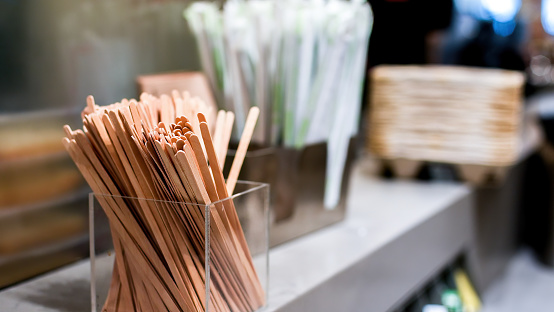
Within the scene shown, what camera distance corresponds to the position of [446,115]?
5.64 feet

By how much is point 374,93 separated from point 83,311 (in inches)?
46.1

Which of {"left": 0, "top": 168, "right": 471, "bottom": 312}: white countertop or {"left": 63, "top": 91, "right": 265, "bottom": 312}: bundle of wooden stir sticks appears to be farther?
{"left": 0, "top": 168, "right": 471, "bottom": 312}: white countertop

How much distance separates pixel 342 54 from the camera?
116 cm

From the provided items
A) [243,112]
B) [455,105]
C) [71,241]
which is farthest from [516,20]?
[71,241]

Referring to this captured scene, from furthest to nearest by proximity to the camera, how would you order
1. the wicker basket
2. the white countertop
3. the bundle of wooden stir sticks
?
the wicker basket, the white countertop, the bundle of wooden stir sticks

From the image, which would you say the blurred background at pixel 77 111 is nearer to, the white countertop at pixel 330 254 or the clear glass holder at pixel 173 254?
the white countertop at pixel 330 254

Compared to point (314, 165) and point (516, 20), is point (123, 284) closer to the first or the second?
point (314, 165)

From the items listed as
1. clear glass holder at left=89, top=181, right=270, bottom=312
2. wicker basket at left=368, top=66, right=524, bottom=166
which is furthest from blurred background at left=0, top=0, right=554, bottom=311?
clear glass holder at left=89, top=181, right=270, bottom=312

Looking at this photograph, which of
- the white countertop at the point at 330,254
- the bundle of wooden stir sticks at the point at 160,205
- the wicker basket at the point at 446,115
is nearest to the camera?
the bundle of wooden stir sticks at the point at 160,205

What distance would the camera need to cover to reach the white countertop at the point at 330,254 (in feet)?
2.88

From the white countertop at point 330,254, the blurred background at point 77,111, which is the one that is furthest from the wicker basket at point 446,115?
the white countertop at point 330,254

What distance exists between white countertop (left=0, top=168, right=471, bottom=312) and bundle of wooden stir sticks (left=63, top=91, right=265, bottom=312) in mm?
137

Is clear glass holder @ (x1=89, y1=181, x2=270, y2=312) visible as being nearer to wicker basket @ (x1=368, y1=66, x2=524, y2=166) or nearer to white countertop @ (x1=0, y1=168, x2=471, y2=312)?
white countertop @ (x1=0, y1=168, x2=471, y2=312)

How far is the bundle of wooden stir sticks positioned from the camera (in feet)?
2.28
